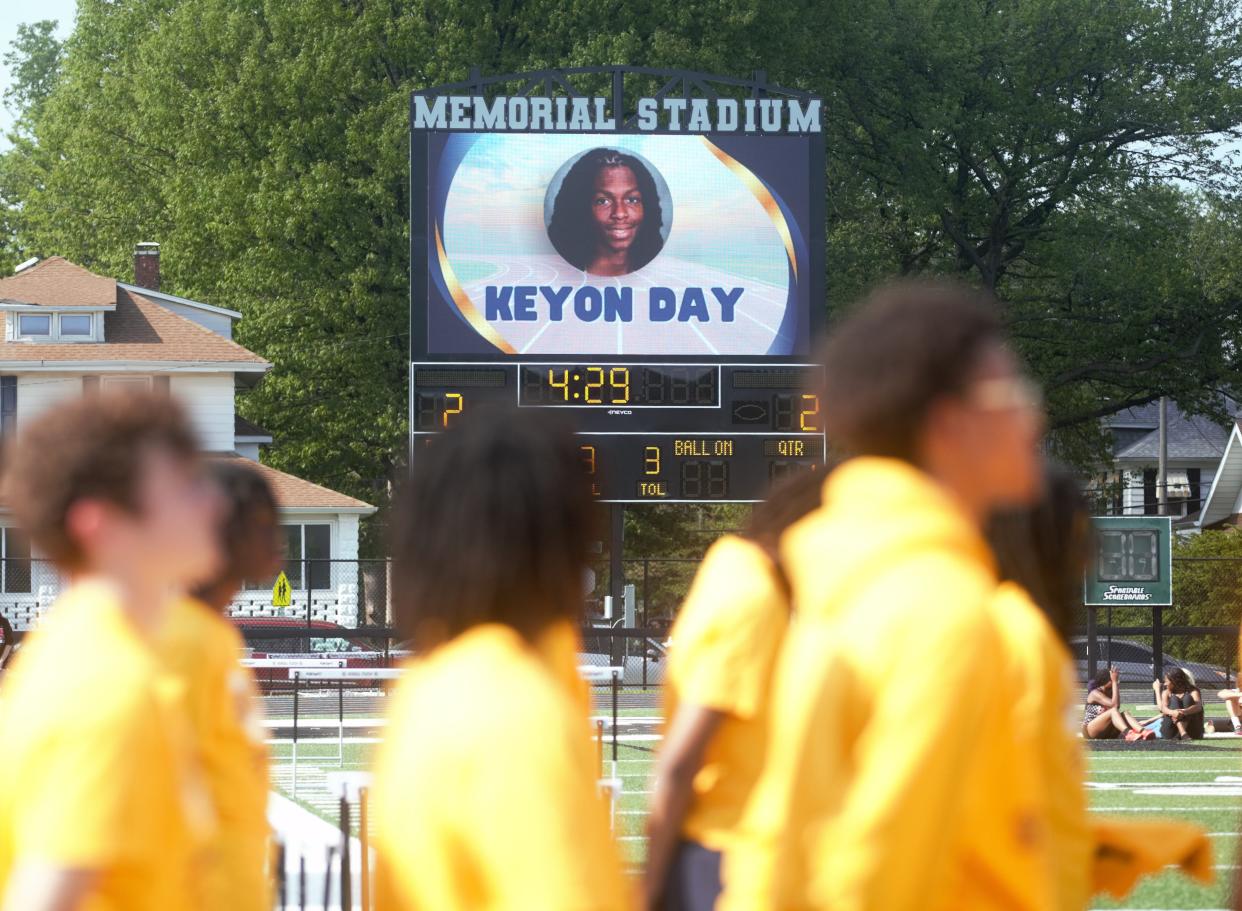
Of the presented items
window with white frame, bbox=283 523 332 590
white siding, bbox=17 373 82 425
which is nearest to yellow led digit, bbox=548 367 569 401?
window with white frame, bbox=283 523 332 590

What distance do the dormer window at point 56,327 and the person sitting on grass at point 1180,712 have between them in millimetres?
26612

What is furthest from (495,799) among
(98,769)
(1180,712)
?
(1180,712)

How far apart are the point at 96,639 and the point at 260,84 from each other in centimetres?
3494

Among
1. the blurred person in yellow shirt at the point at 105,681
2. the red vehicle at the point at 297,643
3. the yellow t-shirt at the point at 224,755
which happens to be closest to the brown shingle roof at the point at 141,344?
the red vehicle at the point at 297,643

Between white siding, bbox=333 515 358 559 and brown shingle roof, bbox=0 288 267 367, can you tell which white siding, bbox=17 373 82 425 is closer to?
brown shingle roof, bbox=0 288 267 367

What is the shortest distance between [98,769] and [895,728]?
919mm

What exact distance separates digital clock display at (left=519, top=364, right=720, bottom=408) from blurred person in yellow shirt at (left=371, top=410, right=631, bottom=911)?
61.1ft

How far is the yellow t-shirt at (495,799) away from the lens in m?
1.99

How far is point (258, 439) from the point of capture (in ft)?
131

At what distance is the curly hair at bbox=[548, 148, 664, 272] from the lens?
21938mm

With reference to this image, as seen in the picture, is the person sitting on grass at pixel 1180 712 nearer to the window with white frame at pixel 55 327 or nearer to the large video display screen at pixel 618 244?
the large video display screen at pixel 618 244

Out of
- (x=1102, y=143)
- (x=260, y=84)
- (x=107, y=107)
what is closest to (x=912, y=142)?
(x=1102, y=143)

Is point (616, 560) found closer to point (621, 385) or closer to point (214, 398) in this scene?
point (621, 385)

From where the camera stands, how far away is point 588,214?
72.4 feet
